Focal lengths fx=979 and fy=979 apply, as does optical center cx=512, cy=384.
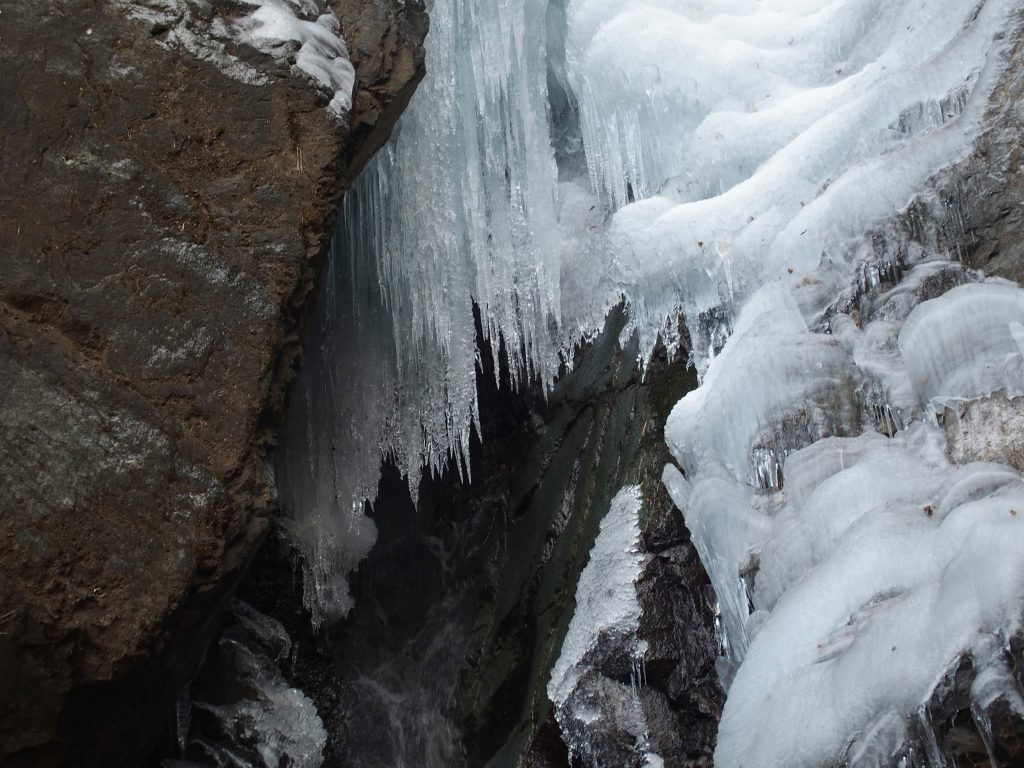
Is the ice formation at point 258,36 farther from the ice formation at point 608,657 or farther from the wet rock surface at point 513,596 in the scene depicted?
the ice formation at point 608,657

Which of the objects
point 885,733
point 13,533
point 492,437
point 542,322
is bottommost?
point 885,733

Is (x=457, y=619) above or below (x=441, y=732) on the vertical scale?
above

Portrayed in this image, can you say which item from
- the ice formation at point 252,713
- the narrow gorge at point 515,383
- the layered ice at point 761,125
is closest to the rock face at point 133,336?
the narrow gorge at point 515,383

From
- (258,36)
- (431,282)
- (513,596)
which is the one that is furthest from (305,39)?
(513,596)

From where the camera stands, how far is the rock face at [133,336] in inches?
117

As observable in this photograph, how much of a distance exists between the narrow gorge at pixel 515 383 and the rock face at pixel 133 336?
12 mm

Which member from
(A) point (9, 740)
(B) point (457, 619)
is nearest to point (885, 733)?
(A) point (9, 740)

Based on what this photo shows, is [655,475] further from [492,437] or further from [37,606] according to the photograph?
[37,606]

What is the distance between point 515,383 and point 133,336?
6.64 feet

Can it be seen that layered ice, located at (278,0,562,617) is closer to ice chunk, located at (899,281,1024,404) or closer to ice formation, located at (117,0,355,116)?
ice formation, located at (117,0,355,116)

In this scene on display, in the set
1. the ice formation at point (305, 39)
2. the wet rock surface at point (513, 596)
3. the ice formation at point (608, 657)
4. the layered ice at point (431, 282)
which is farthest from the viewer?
the layered ice at point (431, 282)

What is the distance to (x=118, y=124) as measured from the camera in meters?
3.34

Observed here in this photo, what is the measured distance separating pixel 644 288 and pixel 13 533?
2519 millimetres

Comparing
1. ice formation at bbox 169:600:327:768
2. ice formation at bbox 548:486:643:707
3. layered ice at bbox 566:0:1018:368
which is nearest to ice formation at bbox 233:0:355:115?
layered ice at bbox 566:0:1018:368
